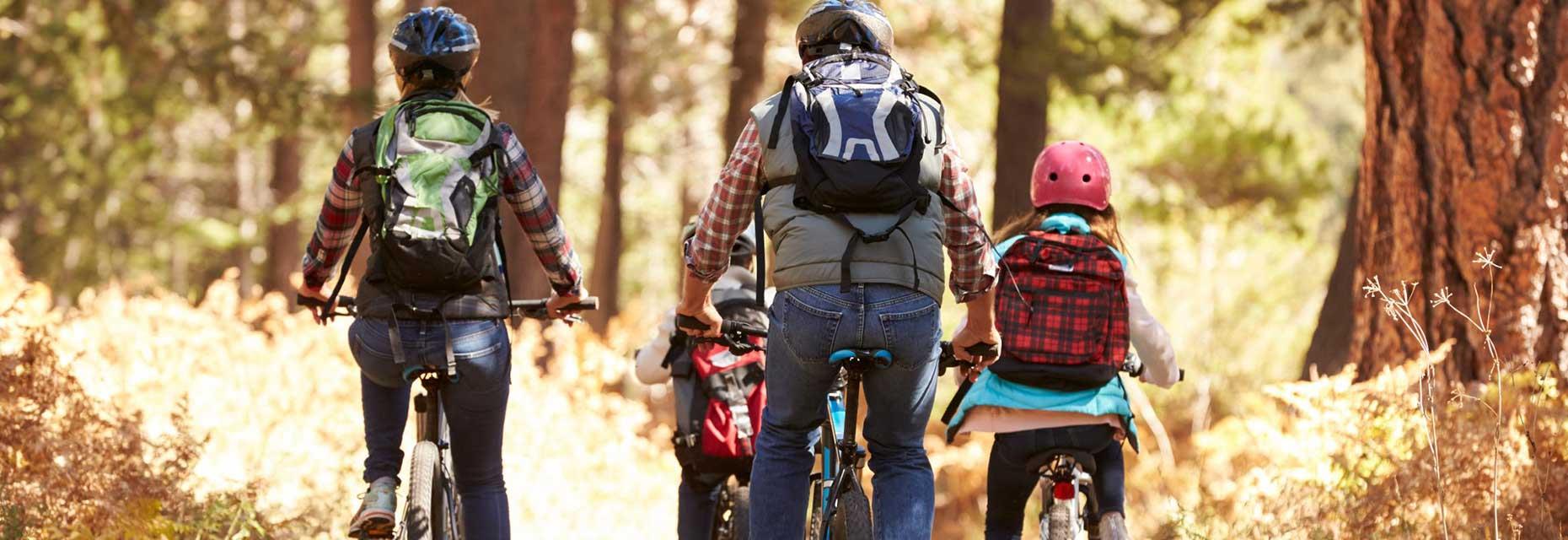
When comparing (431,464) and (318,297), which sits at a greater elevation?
(318,297)

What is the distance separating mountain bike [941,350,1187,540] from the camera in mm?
5672

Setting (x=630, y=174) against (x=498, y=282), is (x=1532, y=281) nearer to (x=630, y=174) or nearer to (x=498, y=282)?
(x=498, y=282)

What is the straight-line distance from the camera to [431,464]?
529cm

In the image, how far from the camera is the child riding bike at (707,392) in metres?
6.45

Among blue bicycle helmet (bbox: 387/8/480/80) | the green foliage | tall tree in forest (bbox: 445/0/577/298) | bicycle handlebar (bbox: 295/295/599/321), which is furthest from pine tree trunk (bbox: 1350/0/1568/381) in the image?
the green foliage

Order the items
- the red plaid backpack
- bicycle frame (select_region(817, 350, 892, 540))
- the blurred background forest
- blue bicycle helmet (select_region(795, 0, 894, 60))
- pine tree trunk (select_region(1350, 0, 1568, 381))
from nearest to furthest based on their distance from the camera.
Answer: bicycle frame (select_region(817, 350, 892, 540)) < blue bicycle helmet (select_region(795, 0, 894, 60)) < the red plaid backpack < the blurred background forest < pine tree trunk (select_region(1350, 0, 1568, 381))

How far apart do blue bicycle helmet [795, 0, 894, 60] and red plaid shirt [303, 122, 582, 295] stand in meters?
0.95

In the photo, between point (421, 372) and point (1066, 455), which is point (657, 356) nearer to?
point (421, 372)

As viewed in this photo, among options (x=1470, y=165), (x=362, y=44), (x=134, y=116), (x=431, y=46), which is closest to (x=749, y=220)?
(x=431, y=46)

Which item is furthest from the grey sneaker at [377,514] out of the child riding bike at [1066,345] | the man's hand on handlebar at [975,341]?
the child riding bike at [1066,345]

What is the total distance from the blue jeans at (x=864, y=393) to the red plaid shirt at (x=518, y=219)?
3.12 feet

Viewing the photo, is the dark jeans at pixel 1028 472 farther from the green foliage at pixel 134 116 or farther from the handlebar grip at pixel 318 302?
the green foliage at pixel 134 116

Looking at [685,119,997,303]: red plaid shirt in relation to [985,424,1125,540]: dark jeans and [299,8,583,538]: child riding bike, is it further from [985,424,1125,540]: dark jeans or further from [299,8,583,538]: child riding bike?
[985,424,1125,540]: dark jeans

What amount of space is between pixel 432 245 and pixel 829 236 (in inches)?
47.5
